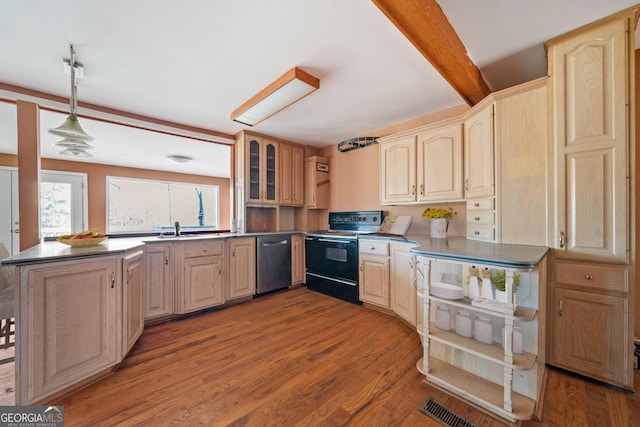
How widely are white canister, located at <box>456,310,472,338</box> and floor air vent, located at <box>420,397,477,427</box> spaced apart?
43 cm

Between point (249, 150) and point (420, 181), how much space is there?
2362 millimetres

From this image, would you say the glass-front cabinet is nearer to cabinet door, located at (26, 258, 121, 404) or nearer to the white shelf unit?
cabinet door, located at (26, 258, 121, 404)

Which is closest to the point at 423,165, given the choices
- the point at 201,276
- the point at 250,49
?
the point at 250,49

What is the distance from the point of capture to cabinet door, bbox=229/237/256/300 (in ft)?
10.0

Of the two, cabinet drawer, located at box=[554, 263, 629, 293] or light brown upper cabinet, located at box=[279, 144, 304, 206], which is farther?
light brown upper cabinet, located at box=[279, 144, 304, 206]

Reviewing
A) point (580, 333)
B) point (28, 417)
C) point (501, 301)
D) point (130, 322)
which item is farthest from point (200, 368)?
point (580, 333)

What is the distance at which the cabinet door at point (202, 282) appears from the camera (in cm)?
268

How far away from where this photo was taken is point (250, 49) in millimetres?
Result: 1761

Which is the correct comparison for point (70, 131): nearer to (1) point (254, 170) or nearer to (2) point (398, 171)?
(1) point (254, 170)

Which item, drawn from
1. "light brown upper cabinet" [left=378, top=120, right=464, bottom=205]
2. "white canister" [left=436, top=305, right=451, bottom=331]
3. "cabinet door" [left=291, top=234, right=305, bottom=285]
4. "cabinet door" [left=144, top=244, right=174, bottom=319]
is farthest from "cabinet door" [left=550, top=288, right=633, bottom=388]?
"cabinet door" [left=144, top=244, right=174, bottom=319]

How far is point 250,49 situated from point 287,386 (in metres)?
2.34

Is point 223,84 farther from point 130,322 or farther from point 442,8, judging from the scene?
point 130,322

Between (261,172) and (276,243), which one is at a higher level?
(261,172)

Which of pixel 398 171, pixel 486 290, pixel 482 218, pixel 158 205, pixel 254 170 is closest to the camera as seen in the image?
pixel 486 290
